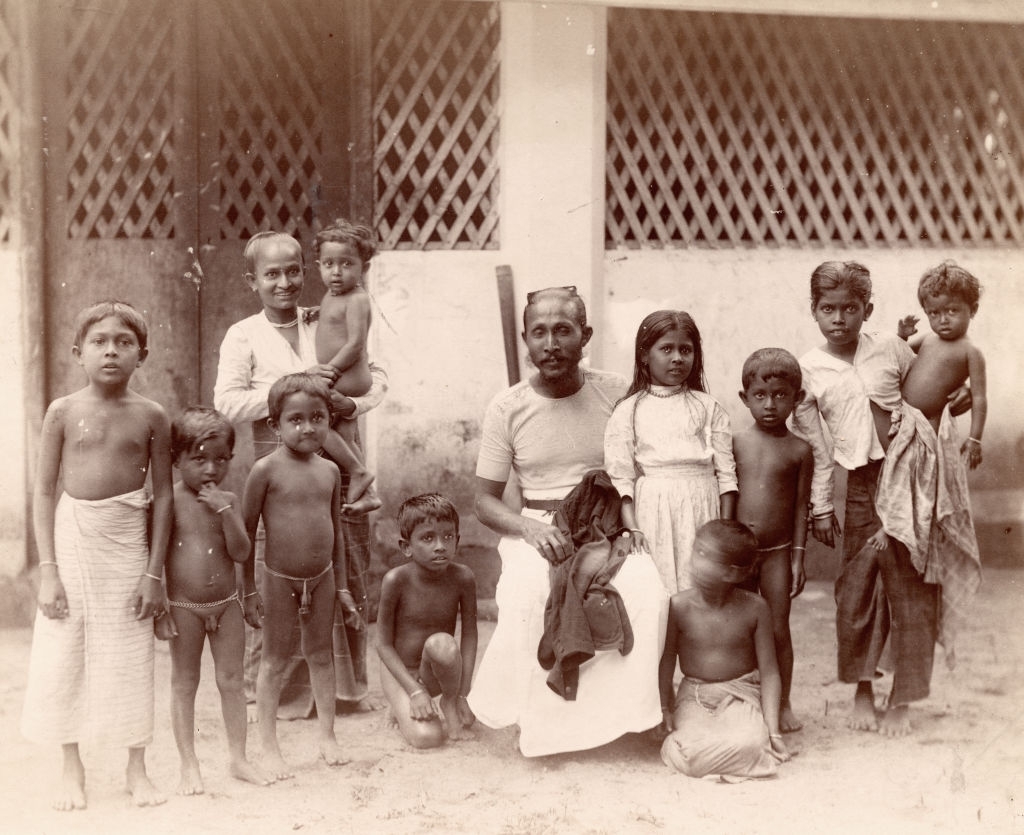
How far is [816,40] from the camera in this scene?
22.9 ft

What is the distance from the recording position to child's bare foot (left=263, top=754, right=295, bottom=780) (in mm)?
4223

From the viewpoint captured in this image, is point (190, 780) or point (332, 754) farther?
point (332, 754)

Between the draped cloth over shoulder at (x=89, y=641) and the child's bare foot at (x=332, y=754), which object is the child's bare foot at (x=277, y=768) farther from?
the draped cloth over shoulder at (x=89, y=641)

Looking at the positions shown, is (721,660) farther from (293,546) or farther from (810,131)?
(810,131)

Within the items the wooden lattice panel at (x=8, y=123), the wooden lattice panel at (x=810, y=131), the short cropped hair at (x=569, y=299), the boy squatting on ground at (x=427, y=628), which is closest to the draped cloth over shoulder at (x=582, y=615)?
the boy squatting on ground at (x=427, y=628)

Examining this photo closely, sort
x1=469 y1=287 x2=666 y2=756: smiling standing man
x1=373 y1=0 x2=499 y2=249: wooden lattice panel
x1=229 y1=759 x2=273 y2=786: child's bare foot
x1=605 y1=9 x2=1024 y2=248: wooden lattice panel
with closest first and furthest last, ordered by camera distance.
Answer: x1=229 y1=759 x2=273 y2=786: child's bare foot
x1=469 y1=287 x2=666 y2=756: smiling standing man
x1=373 y1=0 x2=499 y2=249: wooden lattice panel
x1=605 y1=9 x2=1024 y2=248: wooden lattice panel

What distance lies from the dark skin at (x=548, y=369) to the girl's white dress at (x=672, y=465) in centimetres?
26

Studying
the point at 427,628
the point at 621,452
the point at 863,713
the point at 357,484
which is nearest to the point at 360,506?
the point at 357,484

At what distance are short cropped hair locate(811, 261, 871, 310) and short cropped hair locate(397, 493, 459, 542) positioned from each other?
1608 millimetres

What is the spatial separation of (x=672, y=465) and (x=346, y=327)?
4.77 feet

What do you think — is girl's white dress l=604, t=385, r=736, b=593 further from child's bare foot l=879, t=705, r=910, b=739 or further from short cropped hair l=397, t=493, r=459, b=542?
child's bare foot l=879, t=705, r=910, b=739

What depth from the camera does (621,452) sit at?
15.0 ft

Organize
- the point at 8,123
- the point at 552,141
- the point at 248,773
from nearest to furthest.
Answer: the point at 248,773, the point at 8,123, the point at 552,141

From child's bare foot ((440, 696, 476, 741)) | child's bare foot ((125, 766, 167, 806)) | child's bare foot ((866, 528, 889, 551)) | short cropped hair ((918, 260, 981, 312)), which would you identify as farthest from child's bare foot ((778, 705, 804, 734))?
child's bare foot ((125, 766, 167, 806))
